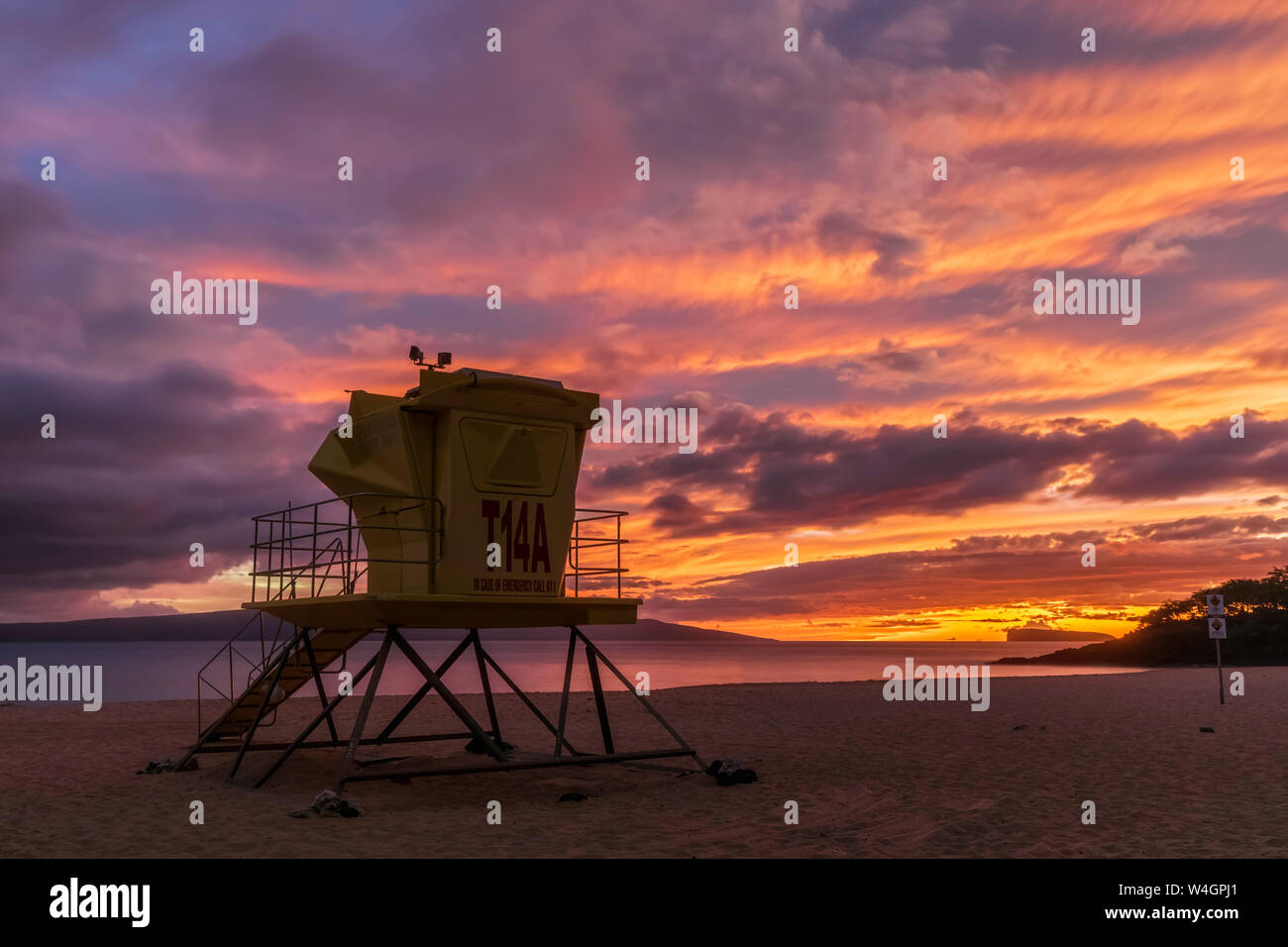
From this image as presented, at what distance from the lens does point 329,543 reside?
1681 centimetres

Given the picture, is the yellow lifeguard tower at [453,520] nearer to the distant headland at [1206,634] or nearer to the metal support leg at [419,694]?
the metal support leg at [419,694]

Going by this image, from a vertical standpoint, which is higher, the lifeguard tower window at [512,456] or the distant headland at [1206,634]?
the lifeguard tower window at [512,456]

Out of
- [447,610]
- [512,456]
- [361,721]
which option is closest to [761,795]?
[447,610]

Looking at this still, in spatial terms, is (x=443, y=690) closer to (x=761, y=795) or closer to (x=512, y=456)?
(x=512, y=456)

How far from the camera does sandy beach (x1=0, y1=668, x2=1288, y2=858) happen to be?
38.3 ft

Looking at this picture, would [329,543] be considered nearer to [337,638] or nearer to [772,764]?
[337,638]

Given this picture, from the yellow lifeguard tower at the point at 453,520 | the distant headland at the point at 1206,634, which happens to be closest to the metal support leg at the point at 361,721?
the yellow lifeguard tower at the point at 453,520

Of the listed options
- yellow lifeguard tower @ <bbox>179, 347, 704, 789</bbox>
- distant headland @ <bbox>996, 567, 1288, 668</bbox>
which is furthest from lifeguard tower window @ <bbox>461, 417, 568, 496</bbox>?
distant headland @ <bbox>996, 567, 1288, 668</bbox>

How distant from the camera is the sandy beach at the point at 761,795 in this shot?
38.3 ft

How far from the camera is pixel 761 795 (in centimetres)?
1503

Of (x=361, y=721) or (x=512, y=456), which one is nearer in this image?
(x=361, y=721)
